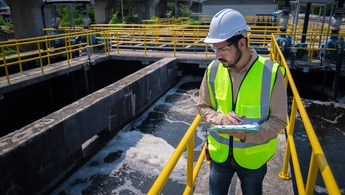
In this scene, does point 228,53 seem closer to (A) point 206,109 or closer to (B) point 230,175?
(A) point 206,109

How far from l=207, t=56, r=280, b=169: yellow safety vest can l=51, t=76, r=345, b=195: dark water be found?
4.26 ft

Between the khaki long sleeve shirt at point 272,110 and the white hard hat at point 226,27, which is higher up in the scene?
the white hard hat at point 226,27

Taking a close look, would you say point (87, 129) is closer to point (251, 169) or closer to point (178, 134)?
point (178, 134)

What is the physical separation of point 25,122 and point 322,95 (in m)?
9.42

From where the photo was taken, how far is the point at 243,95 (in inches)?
64.3

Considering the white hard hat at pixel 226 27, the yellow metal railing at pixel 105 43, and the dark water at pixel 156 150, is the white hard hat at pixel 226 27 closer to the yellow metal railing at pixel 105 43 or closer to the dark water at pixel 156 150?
the dark water at pixel 156 150

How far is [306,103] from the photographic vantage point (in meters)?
9.12

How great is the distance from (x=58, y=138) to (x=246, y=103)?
11.8 ft

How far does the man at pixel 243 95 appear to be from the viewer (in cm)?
161

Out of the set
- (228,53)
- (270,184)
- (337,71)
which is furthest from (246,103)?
(337,71)

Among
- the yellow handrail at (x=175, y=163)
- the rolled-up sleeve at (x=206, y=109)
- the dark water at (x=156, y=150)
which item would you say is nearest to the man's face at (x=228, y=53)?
the rolled-up sleeve at (x=206, y=109)

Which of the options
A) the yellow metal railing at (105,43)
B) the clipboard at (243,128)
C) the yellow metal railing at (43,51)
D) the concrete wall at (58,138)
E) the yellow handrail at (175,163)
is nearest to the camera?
the yellow handrail at (175,163)

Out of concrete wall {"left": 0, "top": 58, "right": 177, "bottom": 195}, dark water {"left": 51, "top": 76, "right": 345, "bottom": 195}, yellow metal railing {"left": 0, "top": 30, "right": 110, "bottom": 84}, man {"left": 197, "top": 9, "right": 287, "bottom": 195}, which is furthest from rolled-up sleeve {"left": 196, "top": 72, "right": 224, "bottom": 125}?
yellow metal railing {"left": 0, "top": 30, "right": 110, "bottom": 84}

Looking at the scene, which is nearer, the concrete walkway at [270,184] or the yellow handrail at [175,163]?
the yellow handrail at [175,163]
